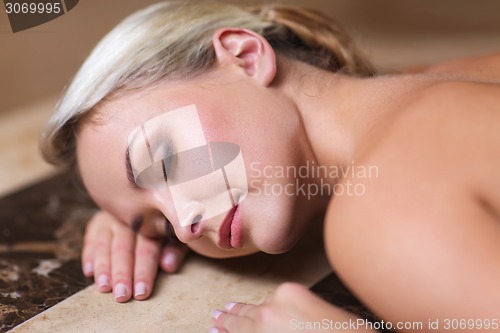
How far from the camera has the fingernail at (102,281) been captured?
1.30m

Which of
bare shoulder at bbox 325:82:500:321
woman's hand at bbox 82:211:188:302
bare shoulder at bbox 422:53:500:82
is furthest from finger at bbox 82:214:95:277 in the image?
bare shoulder at bbox 422:53:500:82

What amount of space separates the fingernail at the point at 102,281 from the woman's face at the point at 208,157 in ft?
0.58

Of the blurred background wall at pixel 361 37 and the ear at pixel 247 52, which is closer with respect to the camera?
the ear at pixel 247 52

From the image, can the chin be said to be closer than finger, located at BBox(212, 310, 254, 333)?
No

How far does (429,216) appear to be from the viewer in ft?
3.03

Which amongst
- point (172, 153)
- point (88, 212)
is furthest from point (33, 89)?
point (172, 153)

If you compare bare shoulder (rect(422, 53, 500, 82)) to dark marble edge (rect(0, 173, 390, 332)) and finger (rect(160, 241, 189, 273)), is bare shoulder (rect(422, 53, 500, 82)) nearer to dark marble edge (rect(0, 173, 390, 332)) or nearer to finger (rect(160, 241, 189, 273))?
dark marble edge (rect(0, 173, 390, 332))

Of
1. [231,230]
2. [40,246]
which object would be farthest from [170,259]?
[40,246]

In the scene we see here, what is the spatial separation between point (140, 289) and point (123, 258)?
0.11 m

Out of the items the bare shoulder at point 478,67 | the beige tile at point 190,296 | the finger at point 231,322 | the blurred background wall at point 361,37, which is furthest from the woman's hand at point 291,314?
the blurred background wall at point 361,37

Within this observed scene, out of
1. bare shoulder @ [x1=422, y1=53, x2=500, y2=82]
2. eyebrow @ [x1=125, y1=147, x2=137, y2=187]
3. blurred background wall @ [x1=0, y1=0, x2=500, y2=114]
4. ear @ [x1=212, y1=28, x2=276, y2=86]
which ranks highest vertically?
ear @ [x1=212, y1=28, x2=276, y2=86]

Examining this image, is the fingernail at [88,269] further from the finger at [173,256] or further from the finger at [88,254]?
the finger at [173,256]

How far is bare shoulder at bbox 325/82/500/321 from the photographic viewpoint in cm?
89

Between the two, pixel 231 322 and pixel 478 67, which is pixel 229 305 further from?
pixel 478 67
